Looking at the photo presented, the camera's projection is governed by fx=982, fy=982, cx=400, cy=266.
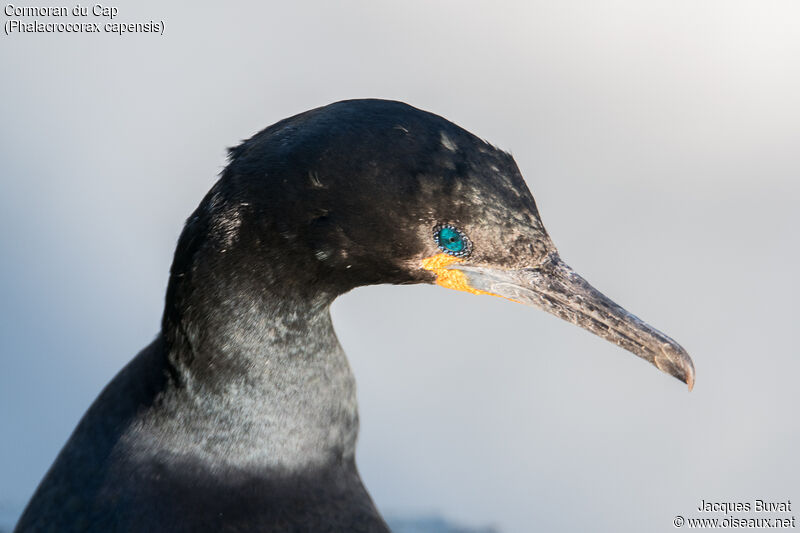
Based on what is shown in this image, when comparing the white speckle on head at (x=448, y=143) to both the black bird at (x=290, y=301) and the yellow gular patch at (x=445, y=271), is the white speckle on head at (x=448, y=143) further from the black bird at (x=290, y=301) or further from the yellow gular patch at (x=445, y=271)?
the yellow gular patch at (x=445, y=271)

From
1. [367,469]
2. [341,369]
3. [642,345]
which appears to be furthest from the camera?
[367,469]

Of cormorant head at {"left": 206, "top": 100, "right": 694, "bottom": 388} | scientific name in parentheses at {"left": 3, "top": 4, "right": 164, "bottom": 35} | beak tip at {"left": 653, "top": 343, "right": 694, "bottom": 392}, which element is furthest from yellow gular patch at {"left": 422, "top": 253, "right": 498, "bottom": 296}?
scientific name in parentheses at {"left": 3, "top": 4, "right": 164, "bottom": 35}

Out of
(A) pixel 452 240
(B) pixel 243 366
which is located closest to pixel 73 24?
(B) pixel 243 366

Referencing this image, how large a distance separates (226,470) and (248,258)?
0.30m

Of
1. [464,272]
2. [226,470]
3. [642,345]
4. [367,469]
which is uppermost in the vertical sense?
[464,272]

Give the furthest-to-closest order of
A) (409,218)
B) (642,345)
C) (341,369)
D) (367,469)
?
(367,469) < (341,369) < (642,345) < (409,218)

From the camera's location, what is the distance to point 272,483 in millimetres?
1384

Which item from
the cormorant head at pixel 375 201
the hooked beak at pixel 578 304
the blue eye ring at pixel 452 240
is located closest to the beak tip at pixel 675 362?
the hooked beak at pixel 578 304

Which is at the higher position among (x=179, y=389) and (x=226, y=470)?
(x=179, y=389)

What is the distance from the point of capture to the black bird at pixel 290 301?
128 centimetres

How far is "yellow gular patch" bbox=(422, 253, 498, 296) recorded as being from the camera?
1.33m

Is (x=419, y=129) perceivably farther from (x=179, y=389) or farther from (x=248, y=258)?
(x=179, y=389)

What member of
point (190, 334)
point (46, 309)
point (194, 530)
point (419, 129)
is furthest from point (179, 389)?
point (46, 309)

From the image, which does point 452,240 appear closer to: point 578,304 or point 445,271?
point 445,271
